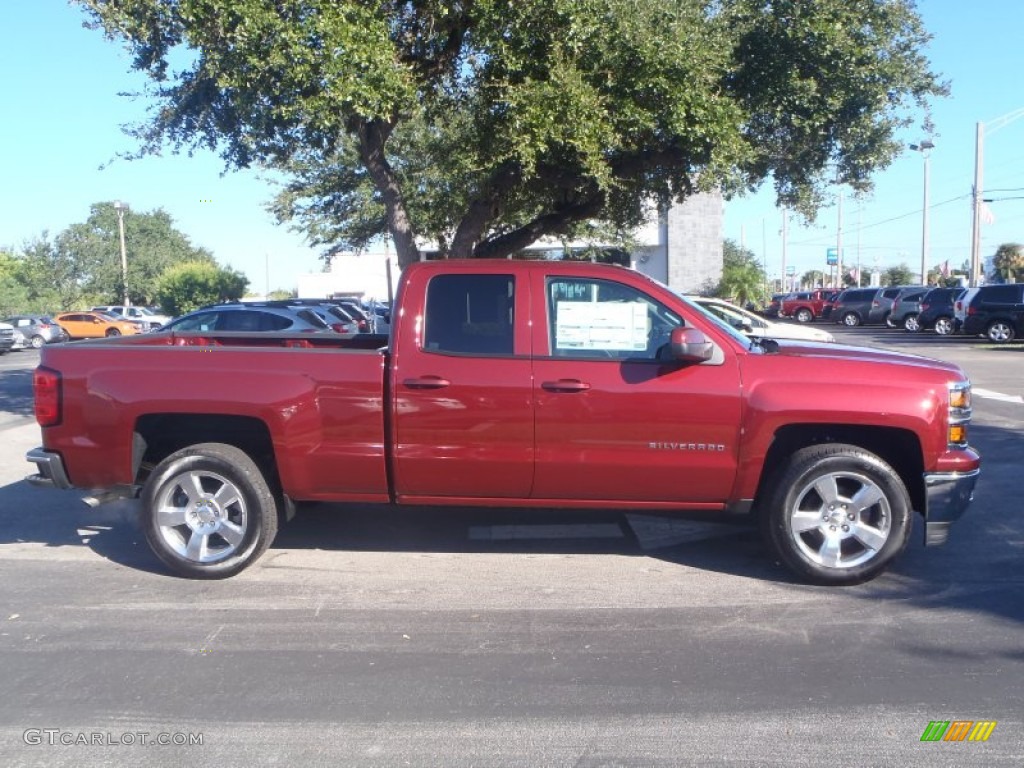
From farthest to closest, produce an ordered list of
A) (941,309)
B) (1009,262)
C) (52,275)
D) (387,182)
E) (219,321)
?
(52,275) < (1009,262) < (941,309) < (219,321) < (387,182)

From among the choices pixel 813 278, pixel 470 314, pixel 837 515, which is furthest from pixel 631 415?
pixel 813 278

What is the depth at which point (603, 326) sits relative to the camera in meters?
6.43

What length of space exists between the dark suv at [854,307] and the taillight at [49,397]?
4213cm

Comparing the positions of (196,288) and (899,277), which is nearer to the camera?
(196,288)

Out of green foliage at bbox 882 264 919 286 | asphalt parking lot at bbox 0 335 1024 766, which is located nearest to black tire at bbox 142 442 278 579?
asphalt parking lot at bbox 0 335 1024 766

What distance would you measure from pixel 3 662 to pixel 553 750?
119 inches

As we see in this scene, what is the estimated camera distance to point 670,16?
1053cm

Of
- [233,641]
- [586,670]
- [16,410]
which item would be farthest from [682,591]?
[16,410]

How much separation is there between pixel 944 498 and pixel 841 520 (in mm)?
629

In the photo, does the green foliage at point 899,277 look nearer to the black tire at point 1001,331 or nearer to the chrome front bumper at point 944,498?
the black tire at point 1001,331

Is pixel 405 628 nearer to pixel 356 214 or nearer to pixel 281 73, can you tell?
→ pixel 281 73

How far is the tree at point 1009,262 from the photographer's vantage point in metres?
65.0

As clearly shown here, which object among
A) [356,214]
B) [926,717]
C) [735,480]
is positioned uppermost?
[356,214]

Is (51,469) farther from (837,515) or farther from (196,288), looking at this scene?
(196,288)
